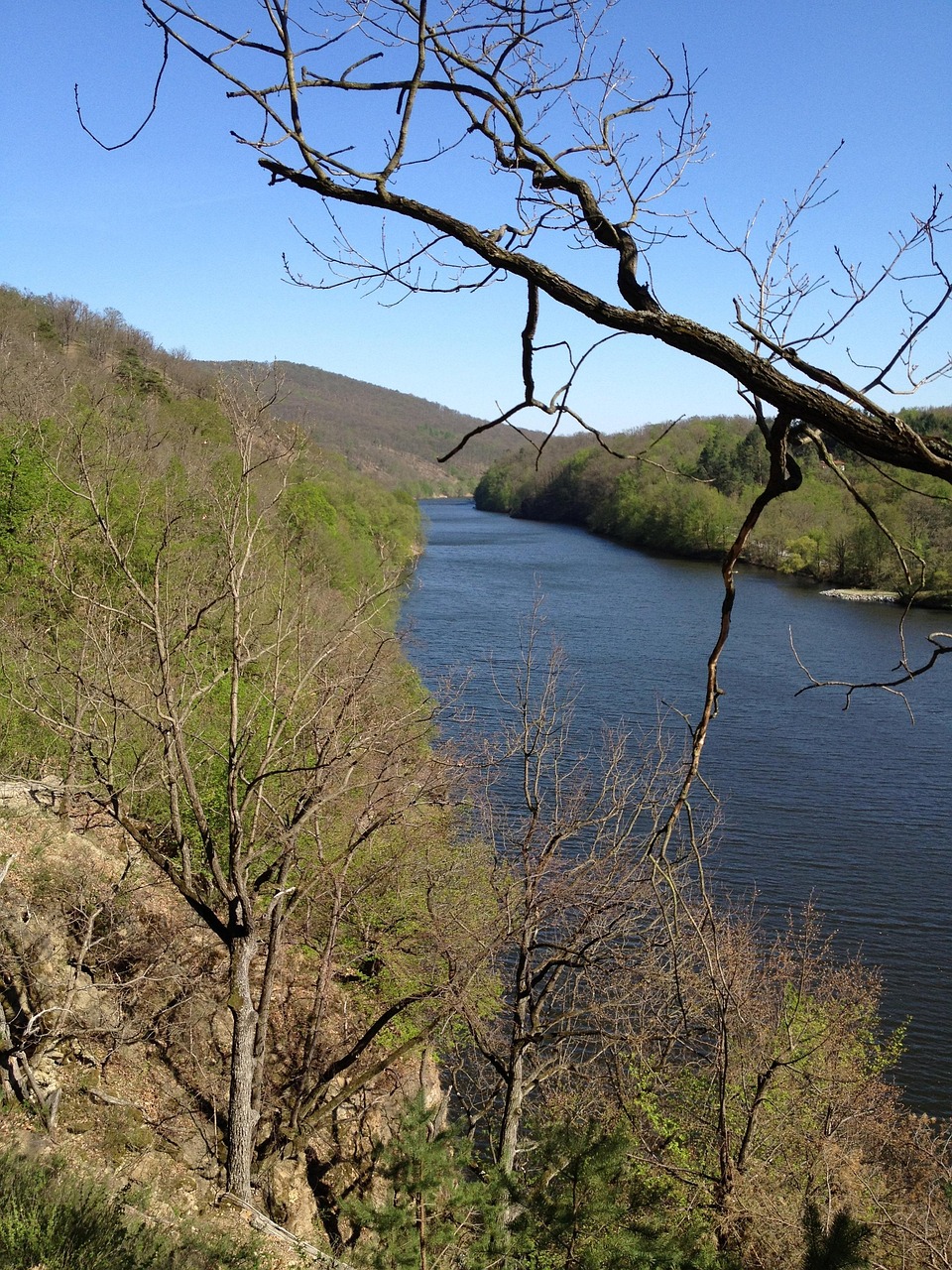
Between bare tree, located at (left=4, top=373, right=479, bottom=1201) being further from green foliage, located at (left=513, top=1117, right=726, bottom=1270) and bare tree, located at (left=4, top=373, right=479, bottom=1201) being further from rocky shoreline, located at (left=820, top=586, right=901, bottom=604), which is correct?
rocky shoreline, located at (left=820, top=586, right=901, bottom=604)

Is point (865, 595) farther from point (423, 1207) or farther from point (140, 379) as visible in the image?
point (423, 1207)

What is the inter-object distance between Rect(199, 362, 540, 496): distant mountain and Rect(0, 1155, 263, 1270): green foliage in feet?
288

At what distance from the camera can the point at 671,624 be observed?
1292 inches

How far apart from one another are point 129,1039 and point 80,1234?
15.4ft

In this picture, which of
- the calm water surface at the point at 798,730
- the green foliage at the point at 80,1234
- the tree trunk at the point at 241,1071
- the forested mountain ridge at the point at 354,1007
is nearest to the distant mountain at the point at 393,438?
the calm water surface at the point at 798,730

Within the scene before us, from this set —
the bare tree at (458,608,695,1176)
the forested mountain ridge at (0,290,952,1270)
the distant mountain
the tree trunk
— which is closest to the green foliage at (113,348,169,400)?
the forested mountain ridge at (0,290,952,1270)

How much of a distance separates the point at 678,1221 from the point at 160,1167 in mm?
4345

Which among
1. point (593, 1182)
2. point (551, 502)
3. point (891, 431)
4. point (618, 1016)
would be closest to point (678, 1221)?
point (618, 1016)

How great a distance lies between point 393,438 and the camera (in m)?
150

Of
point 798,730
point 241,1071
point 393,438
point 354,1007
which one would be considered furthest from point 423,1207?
point 393,438

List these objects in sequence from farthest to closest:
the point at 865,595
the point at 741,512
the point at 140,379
Result: the point at 741,512 < the point at 140,379 < the point at 865,595

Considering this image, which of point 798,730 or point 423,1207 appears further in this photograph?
point 798,730

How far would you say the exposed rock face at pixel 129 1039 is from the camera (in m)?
7.39

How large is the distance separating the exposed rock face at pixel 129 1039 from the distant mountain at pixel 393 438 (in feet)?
271
